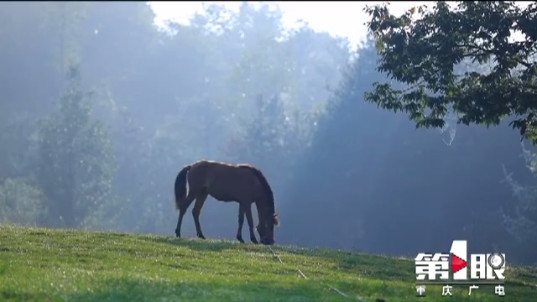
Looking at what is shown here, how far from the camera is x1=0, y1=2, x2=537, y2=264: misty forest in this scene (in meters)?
60.7

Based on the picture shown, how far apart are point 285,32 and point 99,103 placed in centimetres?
4730

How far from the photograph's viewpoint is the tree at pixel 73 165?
252 ft

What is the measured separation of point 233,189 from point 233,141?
53.8 metres

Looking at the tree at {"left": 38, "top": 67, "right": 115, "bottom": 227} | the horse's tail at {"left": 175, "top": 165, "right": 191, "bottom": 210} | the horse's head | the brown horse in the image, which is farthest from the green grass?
the tree at {"left": 38, "top": 67, "right": 115, "bottom": 227}

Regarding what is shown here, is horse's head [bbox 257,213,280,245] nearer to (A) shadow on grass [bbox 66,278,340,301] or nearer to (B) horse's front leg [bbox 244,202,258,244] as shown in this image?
(B) horse's front leg [bbox 244,202,258,244]

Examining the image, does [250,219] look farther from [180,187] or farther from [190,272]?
[190,272]

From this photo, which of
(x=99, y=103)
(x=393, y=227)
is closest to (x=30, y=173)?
(x=99, y=103)

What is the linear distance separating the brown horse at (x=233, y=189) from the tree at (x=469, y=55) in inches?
195

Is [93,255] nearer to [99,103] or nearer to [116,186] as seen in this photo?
[116,186]

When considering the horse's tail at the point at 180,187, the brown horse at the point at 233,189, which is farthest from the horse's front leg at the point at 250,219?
the horse's tail at the point at 180,187

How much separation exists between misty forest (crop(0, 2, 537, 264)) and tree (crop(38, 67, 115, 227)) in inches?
4.3

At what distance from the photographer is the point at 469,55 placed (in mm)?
22703

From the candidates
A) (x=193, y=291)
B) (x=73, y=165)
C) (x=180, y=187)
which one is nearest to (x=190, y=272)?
(x=193, y=291)

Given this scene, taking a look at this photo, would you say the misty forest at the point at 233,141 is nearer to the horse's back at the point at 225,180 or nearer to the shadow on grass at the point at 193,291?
the horse's back at the point at 225,180
